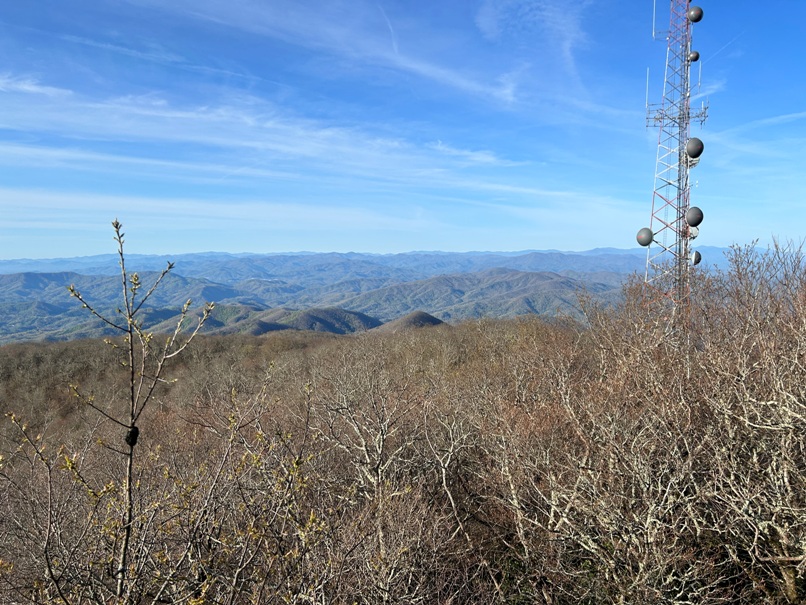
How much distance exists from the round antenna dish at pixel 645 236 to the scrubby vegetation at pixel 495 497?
3.72m

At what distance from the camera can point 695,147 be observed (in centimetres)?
2942

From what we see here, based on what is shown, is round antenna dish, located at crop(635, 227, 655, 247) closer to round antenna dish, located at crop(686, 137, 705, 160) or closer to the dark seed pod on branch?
round antenna dish, located at crop(686, 137, 705, 160)

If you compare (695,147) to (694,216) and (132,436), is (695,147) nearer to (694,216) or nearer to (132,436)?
(694,216)

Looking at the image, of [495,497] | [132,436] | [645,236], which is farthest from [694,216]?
[132,436]

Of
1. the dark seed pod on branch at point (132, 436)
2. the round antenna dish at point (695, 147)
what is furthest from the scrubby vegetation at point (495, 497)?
the round antenna dish at point (695, 147)

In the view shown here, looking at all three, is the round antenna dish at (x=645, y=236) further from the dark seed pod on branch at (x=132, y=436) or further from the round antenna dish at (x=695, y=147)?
the dark seed pod on branch at (x=132, y=436)

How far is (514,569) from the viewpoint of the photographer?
15.7 m

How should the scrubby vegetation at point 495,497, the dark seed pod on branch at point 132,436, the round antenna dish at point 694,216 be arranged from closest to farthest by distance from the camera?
the dark seed pod on branch at point 132,436
the scrubby vegetation at point 495,497
the round antenna dish at point 694,216

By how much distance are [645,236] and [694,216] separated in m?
2.99

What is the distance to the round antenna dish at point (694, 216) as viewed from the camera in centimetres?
2897

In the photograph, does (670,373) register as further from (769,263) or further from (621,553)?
(769,263)

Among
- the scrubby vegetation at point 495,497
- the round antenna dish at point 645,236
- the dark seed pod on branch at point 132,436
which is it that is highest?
the round antenna dish at point 645,236

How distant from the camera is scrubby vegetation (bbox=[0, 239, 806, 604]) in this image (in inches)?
239

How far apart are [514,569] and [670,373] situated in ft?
27.6
